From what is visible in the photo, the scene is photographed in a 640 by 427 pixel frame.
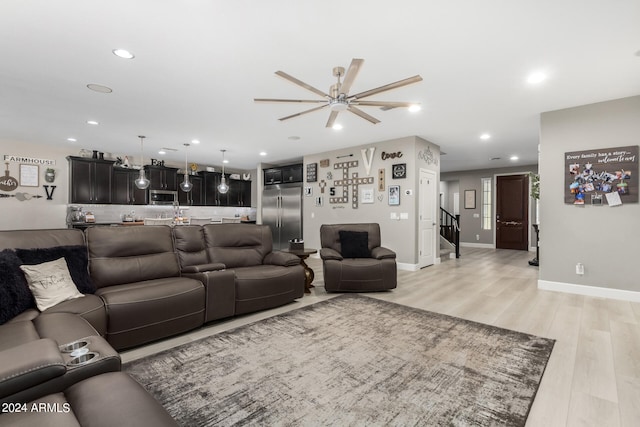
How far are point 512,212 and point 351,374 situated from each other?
362 inches

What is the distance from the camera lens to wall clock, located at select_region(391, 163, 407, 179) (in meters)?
5.95

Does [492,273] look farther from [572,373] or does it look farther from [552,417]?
[552,417]

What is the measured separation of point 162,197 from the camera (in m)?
8.13

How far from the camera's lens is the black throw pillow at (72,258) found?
2361 millimetres

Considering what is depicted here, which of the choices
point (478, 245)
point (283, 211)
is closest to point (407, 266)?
point (283, 211)

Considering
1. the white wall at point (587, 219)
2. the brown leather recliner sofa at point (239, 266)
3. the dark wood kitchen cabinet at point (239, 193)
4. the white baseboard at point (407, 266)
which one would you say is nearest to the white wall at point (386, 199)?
the white baseboard at point (407, 266)

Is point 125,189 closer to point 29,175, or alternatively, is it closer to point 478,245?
point 29,175

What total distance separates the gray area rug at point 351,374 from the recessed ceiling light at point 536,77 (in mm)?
2710

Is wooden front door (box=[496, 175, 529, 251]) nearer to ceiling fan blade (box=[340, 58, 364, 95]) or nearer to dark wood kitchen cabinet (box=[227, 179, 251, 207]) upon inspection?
dark wood kitchen cabinet (box=[227, 179, 251, 207])

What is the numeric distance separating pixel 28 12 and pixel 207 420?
3191 mm

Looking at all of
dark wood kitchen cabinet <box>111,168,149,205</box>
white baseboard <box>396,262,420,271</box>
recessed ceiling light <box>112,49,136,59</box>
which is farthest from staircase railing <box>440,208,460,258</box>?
dark wood kitchen cabinet <box>111,168,149,205</box>

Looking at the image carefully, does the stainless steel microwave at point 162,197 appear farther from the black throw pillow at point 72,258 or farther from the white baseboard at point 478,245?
the white baseboard at point 478,245

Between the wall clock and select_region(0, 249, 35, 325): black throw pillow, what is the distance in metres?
5.52

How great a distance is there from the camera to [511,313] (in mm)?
3430
